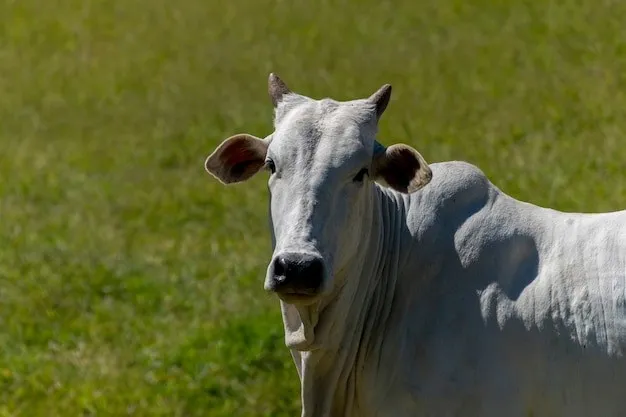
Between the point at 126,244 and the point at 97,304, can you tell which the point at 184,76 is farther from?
the point at 97,304

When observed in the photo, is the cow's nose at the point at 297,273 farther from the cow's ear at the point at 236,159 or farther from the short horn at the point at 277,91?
the short horn at the point at 277,91

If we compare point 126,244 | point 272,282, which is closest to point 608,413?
point 272,282

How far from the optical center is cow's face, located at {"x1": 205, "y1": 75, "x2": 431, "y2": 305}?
4.79m

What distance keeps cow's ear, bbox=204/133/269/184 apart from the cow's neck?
0.54 meters

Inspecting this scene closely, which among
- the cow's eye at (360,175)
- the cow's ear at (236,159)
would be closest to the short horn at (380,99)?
the cow's eye at (360,175)

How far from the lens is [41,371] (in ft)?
26.9

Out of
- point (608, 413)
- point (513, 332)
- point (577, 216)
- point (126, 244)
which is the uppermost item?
point (126, 244)

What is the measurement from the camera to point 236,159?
5.54 m

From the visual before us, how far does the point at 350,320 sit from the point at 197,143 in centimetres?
778

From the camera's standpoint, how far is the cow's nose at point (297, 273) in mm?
4719

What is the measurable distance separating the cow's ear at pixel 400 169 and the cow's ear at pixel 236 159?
20.7 inches

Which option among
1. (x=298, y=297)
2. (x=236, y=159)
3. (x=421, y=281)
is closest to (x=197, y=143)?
(x=236, y=159)

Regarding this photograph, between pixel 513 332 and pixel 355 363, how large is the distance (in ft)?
2.37

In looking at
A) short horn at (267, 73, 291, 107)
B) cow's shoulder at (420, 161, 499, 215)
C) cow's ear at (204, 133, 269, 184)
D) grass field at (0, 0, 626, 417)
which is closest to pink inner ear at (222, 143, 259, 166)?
cow's ear at (204, 133, 269, 184)
